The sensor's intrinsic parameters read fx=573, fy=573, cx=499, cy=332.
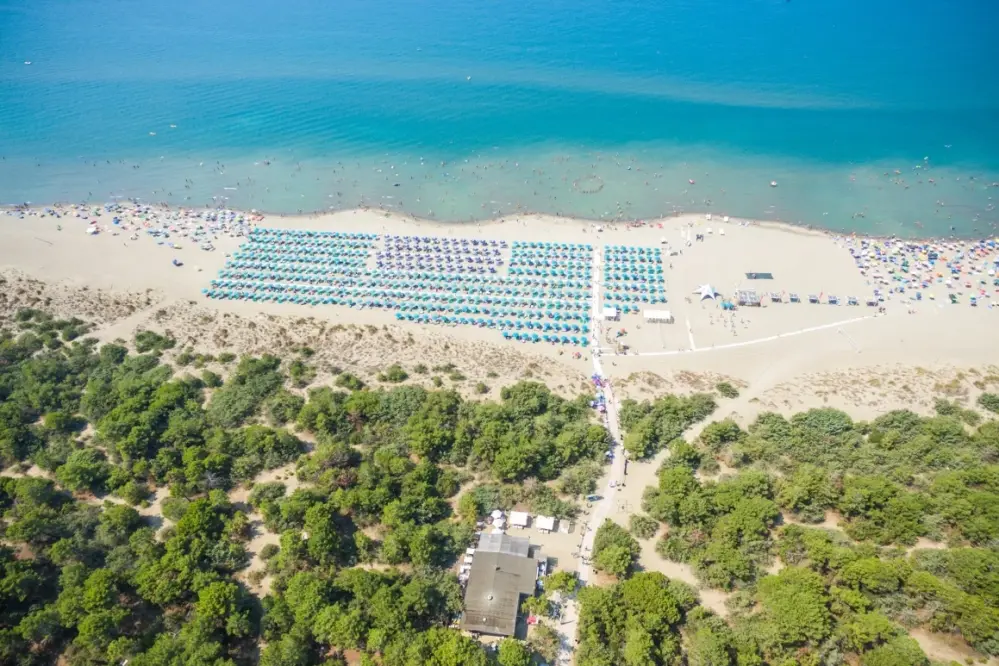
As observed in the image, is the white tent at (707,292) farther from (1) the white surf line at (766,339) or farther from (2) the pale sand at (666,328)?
(1) the white surf line at (766,339)

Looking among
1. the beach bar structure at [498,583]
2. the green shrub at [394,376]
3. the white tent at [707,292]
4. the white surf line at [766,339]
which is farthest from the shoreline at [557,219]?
the beach bar structure at [498,583]

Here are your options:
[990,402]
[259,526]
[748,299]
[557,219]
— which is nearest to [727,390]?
[748,299]

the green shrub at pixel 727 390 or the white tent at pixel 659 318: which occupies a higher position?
the white tent at pixel 659 318

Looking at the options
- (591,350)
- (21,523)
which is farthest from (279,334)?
(591,350)

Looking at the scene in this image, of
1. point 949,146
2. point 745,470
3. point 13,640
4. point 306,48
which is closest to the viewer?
point 13,640

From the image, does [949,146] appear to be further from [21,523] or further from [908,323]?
[21,523]

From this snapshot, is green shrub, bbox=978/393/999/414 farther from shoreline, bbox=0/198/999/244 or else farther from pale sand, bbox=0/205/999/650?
shoreline, bbox=0/198/999/244

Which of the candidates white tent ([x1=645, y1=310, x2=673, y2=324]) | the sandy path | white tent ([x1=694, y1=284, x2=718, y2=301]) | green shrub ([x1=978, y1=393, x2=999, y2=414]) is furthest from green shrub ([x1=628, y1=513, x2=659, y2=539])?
green shrub ([x1=978, y1=393, x2=999, y2=414])
